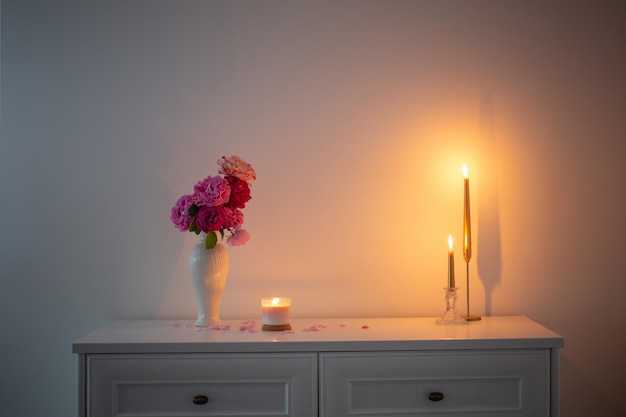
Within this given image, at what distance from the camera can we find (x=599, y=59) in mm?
2326

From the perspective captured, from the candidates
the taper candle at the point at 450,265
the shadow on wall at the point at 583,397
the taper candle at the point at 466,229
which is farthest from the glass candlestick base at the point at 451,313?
the shadow on wall at the point at 583,397

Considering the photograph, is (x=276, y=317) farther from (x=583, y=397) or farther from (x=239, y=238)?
(x=583, y=397)

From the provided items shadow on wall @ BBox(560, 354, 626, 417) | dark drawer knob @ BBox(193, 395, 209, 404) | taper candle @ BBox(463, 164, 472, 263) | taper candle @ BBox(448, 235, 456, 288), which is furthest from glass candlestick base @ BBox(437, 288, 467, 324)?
dark drawer knob @ BBox(193, 395, 209, 404)

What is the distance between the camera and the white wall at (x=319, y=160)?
88.4 inches

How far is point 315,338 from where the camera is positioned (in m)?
1.89

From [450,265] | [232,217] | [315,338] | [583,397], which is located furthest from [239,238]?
[583,397]

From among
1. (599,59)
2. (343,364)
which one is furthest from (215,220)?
(599,59)

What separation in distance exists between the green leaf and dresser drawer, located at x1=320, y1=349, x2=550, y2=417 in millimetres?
463

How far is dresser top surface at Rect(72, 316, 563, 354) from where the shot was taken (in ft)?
6.03

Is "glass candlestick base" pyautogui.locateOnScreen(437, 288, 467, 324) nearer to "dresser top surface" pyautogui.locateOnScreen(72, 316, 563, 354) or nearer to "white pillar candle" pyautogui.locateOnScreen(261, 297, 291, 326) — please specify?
"dresser top surface" pyautogui.locateOnScreen(72, 316, 563, 354)

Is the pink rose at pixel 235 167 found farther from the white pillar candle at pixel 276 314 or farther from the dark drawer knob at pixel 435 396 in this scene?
the dark drawer knob at pixel 435 396

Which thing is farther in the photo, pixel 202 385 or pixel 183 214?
pixel 183 214

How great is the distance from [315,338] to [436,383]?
355 mm

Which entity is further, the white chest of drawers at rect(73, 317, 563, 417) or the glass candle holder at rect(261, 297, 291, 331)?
the glass candle holder at rect(261, 297, 291, 331)
